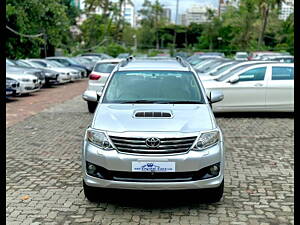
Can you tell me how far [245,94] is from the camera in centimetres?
1209

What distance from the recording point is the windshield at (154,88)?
6148 millimetres

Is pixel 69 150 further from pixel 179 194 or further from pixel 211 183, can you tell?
pixel 211 183

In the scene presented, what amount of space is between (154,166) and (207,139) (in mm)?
695

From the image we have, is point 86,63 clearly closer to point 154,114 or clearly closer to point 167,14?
point 154,114

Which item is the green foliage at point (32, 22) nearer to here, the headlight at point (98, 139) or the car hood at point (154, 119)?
the car hood at point (154, 119)

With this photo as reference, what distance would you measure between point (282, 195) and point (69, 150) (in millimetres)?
4110

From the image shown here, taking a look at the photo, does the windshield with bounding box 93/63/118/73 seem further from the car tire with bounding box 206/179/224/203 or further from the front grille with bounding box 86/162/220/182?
the front grille with bounding box 86/162/220/182

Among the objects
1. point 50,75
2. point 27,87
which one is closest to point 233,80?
point 27,87

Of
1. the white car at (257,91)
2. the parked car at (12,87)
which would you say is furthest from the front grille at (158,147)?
the parked car at (12,87)

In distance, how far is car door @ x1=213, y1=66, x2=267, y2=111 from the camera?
1207 centimetres

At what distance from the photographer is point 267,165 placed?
7.22 metres

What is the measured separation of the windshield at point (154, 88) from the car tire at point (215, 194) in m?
1.32
